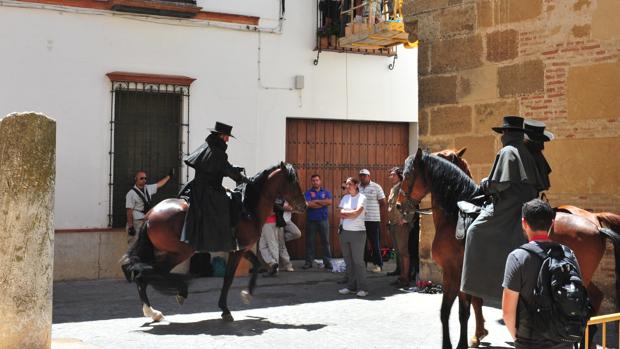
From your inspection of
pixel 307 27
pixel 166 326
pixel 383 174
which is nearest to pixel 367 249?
pixel 383 174

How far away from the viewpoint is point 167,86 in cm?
1273

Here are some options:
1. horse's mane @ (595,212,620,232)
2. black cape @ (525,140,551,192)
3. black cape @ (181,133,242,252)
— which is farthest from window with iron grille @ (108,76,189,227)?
horse's mane @ (595,212,620,232)

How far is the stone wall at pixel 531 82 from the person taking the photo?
28.6 feet

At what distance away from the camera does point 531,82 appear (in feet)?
31.4

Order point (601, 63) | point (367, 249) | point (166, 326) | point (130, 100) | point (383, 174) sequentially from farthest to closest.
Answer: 1. point (383, 174)
2. point (367, 249)
3. point (130, 100)
4. point (601, 63)
5. point (166, 326)

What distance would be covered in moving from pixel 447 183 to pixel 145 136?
23.0 feet

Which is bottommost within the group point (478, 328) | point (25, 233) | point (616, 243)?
point (478, 328)

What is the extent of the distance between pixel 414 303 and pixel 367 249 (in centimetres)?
361

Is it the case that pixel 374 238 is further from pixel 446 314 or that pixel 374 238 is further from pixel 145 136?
pixel 446 314

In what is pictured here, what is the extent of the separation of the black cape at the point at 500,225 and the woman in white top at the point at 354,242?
4411 millimetres

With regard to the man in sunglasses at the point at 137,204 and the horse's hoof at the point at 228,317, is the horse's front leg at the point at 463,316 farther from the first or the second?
the man in sunglasses at the point at 137,204

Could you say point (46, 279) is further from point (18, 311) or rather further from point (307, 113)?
point (307, 113)

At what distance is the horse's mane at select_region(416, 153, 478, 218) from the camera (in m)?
6.93

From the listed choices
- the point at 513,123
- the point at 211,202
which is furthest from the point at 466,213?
the point at 211,202
